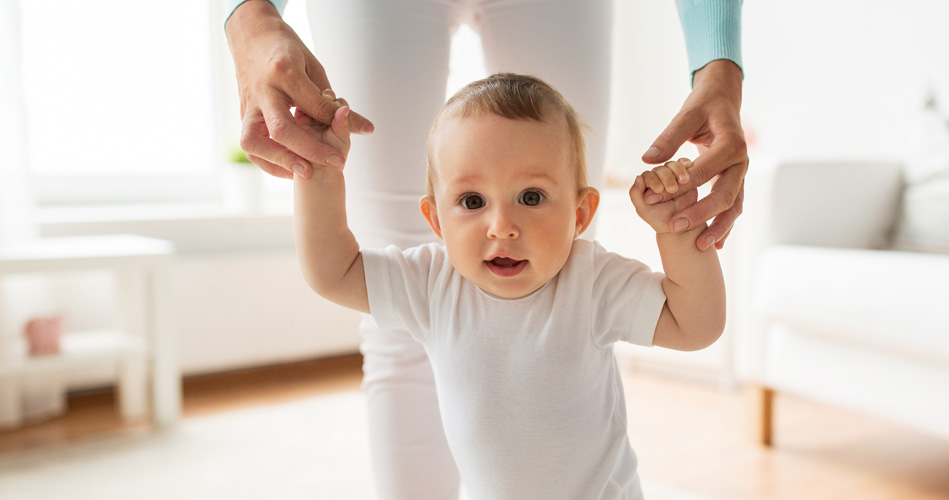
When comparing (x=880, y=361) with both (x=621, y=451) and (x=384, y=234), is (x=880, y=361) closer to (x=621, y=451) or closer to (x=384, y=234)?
(x=621, y=451)

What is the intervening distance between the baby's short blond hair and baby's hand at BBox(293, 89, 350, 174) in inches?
5.0

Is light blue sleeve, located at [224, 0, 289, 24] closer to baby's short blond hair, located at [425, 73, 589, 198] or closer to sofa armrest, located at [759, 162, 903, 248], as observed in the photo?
baby's short blond hair, located at [425, 73, 589, 198]

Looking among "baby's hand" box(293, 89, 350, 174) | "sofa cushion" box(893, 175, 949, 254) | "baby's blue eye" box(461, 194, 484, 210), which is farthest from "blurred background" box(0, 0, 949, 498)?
"baby's hand" box(293, 89, 350, 174)

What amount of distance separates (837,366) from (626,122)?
2.05m

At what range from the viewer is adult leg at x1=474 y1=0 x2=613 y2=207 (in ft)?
2.97

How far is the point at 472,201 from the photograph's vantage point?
768mm

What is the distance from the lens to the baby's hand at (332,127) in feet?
2.27

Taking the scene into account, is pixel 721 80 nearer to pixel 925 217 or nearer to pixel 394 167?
pixel 394 167

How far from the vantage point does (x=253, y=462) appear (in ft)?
6.25

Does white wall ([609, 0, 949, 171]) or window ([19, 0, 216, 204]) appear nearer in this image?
white wall ([609, 0, 949, 171])

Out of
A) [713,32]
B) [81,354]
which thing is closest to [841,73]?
[713,32]

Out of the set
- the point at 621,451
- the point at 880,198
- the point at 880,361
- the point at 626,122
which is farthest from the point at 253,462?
the point at 626,122

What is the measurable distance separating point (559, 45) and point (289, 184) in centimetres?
262

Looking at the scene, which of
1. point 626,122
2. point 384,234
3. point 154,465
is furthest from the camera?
point 626,122
